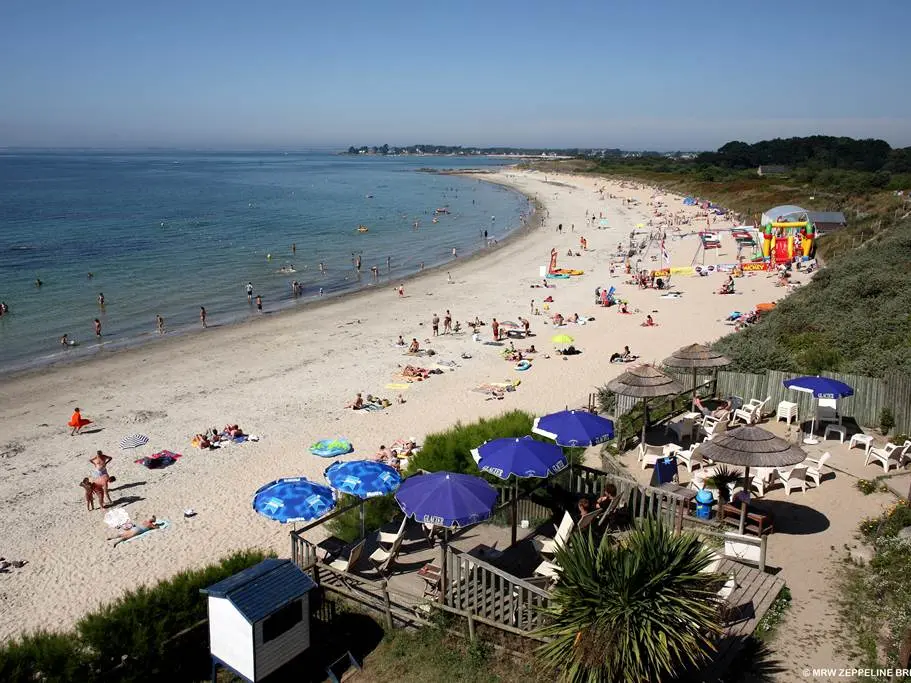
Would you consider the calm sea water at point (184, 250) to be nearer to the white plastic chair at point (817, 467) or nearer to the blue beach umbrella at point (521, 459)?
the blue beach umbrella at point (521, 459)

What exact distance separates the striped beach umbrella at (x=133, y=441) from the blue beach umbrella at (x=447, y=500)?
35.9ft

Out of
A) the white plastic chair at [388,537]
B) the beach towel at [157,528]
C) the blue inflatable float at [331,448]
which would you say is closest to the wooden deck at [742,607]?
the white plastic chair at [388,537]

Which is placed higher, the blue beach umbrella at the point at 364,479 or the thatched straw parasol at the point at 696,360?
the thatched straw parasol at the point at 696,360

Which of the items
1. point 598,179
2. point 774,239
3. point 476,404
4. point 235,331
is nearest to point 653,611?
point 476,404

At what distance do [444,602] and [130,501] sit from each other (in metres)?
9.37

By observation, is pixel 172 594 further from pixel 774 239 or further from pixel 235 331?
pixel 774 239

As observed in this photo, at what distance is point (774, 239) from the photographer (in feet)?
130

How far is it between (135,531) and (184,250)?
131 ft

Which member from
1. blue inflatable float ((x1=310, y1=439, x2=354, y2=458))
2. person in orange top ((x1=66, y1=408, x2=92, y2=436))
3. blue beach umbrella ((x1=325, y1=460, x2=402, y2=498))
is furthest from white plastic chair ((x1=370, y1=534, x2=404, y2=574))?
person in orange top ((x1=66, y1=408, x2=92, y2=436))

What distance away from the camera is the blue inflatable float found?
16.5 meters

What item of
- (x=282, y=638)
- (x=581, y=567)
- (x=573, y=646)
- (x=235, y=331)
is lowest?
(x=235, y=331)

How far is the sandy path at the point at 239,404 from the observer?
41.9 ft

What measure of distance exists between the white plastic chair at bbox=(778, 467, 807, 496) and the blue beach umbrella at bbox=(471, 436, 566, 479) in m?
3.97

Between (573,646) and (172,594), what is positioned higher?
(573,646)
